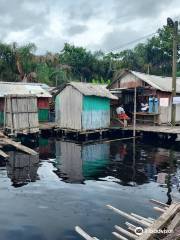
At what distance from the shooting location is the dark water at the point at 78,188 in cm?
933

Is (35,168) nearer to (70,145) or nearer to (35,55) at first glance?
(70,145)

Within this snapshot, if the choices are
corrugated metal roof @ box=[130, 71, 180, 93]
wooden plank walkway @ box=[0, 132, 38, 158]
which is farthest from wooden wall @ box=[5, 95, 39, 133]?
corrugated metal roof @ box=[130, 71, 180, 93]

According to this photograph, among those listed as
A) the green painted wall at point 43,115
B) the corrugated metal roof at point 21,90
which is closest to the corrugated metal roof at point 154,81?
the corrugated metal roof at point 21,90

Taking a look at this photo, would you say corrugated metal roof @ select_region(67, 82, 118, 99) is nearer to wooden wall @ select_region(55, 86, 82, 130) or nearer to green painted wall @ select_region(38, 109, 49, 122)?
wooden wall @ select_region(55, 86, 82, 130)

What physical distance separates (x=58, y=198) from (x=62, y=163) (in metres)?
5.64

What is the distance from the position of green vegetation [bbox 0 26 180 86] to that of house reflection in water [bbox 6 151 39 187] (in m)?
21.5

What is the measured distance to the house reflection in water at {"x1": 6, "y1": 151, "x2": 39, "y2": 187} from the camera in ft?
46.1

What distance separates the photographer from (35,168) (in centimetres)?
1612

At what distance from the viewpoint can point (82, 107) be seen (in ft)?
78.0

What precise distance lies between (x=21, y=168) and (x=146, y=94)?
1414 centimetres

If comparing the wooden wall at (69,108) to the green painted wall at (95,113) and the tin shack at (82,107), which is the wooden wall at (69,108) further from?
the green painted wall at (95,113)

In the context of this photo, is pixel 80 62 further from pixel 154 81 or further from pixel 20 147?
pixel 20 147

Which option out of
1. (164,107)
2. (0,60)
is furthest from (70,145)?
(0,60)

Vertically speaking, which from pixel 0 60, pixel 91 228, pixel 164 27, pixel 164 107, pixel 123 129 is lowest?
pixel 91 228
